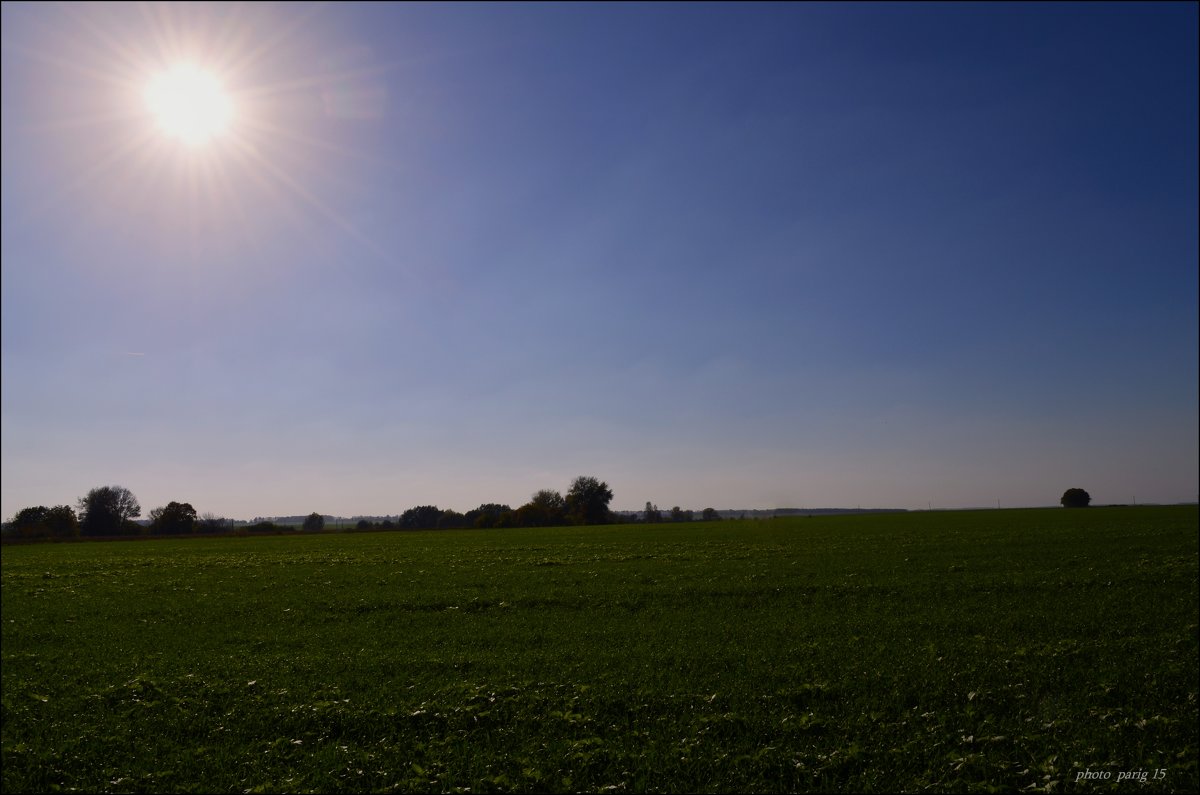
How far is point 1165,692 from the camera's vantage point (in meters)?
13.6

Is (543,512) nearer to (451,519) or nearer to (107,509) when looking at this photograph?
(451,519)

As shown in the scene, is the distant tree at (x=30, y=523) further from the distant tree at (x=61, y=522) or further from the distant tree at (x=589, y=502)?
the distant tree at (x=589, y=502)

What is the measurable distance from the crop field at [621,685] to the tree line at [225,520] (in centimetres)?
1819

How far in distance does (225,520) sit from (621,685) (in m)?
54.2

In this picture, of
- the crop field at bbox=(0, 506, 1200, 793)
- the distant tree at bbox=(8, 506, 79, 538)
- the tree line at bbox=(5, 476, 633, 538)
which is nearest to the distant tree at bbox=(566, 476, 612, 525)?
the tree line at bbox=(5, 476, 633, 538)

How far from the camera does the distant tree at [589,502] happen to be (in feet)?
506

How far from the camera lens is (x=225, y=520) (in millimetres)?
57219

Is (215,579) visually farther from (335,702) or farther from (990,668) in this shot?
(990,668)

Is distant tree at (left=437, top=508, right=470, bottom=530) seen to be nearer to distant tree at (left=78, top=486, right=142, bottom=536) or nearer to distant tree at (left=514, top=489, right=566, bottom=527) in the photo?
distant tree at (left=514, top=489, right=566, bottom=527)

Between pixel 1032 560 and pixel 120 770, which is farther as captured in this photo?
pixel 1032 560

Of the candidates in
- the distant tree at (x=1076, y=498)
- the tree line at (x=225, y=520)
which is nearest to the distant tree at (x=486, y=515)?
the tree line at (x=225, y=520)

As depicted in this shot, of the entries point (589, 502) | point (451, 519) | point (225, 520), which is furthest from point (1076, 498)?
point (225, 520)

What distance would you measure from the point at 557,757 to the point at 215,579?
108ft

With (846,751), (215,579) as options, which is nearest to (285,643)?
(846,751)
